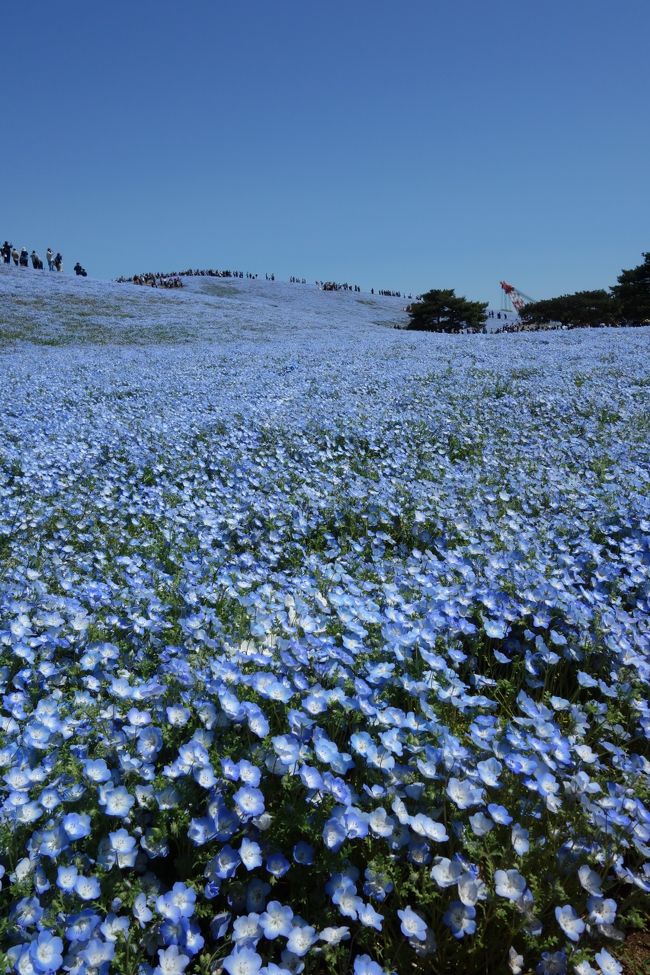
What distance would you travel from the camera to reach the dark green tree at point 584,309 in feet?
148

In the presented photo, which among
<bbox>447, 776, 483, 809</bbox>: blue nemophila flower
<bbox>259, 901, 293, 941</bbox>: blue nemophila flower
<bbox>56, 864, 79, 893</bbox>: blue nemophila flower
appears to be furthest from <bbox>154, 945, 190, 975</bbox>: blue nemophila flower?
<bbox>447, 776, 483, 809</bbox>: blue nemophila flower

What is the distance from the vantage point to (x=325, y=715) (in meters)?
2.32

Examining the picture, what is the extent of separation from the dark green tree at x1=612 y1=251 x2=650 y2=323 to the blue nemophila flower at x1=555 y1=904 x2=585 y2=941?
48959mm

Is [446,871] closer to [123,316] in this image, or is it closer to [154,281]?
[123,316]

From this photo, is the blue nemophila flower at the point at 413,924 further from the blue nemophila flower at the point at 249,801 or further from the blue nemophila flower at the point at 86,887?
the blue nemophila flower at the point at 86,887

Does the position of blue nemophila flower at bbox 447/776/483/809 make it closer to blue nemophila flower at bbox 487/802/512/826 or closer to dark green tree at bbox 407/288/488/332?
blue nemophila flower at bbox 487/802/512/826

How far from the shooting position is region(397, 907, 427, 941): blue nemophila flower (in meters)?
1.72

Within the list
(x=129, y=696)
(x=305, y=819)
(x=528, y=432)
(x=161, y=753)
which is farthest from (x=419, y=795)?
(x=528, y=432)

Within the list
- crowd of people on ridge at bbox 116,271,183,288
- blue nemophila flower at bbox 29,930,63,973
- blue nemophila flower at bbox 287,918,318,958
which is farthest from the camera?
crowd of people on ridge at bbox 116,271,183,288

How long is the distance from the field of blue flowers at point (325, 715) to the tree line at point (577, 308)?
4162cm

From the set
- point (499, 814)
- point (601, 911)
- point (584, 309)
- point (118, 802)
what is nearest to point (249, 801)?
point (118, 802)

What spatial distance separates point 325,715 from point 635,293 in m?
50.4

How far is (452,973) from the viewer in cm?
183

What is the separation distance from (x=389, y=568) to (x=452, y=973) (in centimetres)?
217
